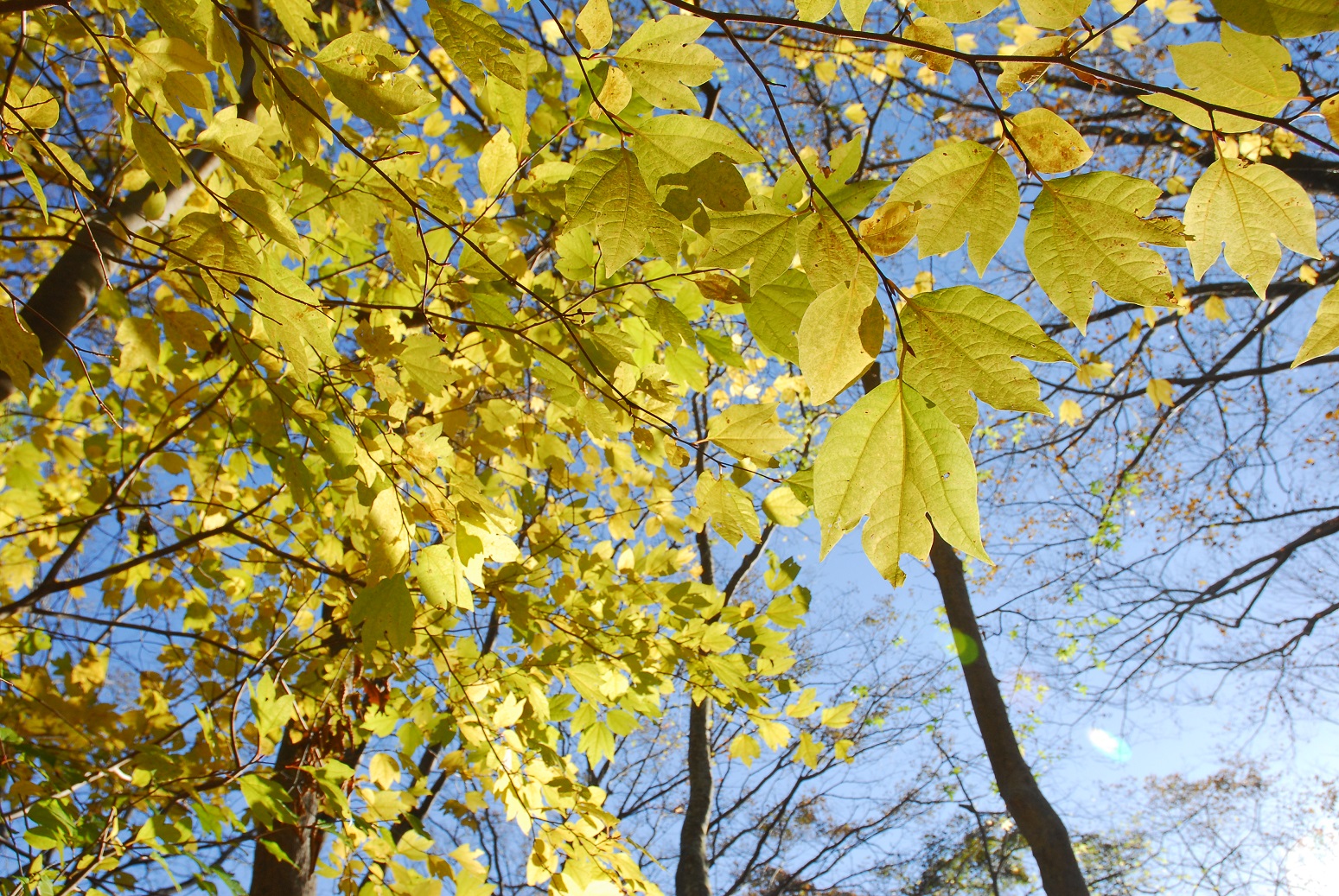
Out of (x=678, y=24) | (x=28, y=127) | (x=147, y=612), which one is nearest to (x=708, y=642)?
(x=678, y=24)

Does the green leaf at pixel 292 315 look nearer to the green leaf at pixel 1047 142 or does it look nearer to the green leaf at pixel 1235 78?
the green leaf at pixel 1047 142

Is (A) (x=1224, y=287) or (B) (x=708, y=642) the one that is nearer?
(B) (x=708, y=642)

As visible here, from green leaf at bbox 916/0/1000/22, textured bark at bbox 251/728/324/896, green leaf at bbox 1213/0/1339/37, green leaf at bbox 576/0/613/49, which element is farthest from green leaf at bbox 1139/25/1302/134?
textured bark at bbox 251/728/324/896

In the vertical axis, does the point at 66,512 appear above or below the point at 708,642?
above

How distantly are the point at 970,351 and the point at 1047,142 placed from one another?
0.22 meters

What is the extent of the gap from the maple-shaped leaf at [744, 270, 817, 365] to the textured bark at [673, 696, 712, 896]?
11.2ft


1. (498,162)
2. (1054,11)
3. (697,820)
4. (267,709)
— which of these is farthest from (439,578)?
(697,820)

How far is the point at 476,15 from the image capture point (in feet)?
2.13

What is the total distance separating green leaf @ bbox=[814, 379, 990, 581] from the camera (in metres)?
0.59

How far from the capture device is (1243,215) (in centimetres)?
64

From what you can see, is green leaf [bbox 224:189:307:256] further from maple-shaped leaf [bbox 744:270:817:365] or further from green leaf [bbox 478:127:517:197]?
maple-shaped leaf [bbox 744:270:817:365]

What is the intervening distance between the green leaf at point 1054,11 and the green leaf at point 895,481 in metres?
0.34

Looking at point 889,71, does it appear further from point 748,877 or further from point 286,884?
point 748,877

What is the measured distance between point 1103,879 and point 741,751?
802 centimetres
